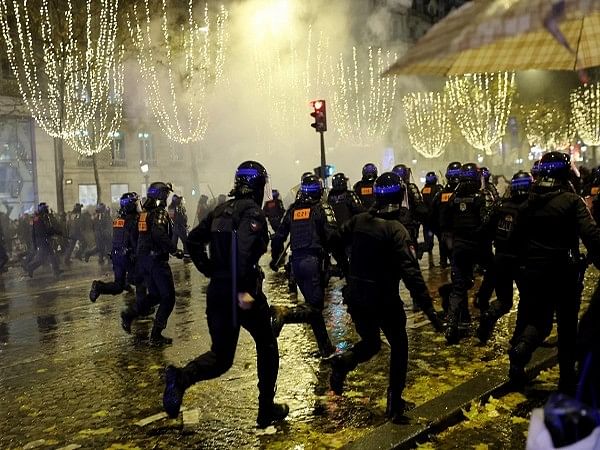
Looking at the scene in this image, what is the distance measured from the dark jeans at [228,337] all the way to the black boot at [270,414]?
43mm

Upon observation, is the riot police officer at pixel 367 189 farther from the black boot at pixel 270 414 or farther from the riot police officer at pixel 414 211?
the black boot at pixel 270 414

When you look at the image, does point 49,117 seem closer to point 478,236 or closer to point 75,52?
point 75,52

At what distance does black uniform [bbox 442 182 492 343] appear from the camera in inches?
250

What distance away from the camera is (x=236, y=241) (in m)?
4.20

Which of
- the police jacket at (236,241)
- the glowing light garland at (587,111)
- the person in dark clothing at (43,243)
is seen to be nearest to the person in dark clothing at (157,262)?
the police jacket at (236,241)

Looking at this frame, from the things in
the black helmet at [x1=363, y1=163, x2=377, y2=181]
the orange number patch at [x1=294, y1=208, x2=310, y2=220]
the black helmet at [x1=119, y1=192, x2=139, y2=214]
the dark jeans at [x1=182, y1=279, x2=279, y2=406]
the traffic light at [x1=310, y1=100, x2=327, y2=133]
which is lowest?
the dark jeans at [x1=182, y1=279, x2=279, y2=406]

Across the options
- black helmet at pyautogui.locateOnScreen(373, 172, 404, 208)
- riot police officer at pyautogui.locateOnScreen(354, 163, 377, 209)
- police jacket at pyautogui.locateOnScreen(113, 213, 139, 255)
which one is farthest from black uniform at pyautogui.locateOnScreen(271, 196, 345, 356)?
riot police officer at pyautogui.locateOnScreen(354, 163, 377, 209)

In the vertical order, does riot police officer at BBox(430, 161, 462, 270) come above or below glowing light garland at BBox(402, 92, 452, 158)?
Result: below

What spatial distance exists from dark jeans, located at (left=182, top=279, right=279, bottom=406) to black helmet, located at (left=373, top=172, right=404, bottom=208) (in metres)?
1.07

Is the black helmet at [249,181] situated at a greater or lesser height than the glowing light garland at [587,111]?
lesser

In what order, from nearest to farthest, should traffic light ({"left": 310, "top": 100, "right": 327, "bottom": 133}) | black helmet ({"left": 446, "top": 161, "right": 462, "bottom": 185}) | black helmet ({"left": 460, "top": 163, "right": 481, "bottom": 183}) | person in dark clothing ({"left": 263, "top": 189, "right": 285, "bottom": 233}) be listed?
black helmet ({"left": 460, "top": 163, "right": 481, "bottom": 183})
black helmet ({"left": 446, "top": 161, "right": 462, "bottom": 185})
person in dark clothing ({"left": 263, "top": 189, "right": 285, "bottom": 233})
traffic light ({"left": 310, "top": 100, "right": 327, "bottom": 133})

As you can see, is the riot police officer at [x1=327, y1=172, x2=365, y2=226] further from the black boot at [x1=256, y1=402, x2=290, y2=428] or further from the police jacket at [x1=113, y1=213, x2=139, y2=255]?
the black boot at [x1=256, y1=402, x2=290, y2=428]

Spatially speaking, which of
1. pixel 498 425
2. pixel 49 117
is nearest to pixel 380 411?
pixel 498 425

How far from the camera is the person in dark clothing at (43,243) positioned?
1500 cm
